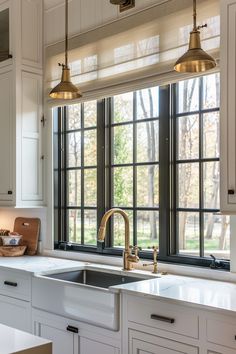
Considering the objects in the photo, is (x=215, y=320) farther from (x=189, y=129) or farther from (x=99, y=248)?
(x=99, y=248)

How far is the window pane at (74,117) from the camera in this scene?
151 inches

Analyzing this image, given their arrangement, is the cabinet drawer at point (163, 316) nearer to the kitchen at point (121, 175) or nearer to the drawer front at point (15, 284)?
the kitchen at point (121, 175)

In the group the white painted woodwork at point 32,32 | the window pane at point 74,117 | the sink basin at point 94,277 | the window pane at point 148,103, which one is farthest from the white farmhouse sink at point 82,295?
the white painted woodwork at point 32,32

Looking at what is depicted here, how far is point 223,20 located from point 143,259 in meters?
1.66

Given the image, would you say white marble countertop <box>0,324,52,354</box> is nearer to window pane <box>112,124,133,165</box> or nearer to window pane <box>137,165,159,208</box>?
window pane <box>137,165,159,208</box>

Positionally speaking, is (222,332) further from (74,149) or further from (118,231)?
(74,149)

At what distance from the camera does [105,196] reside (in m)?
3.57

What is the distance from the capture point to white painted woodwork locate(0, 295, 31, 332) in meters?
3.05

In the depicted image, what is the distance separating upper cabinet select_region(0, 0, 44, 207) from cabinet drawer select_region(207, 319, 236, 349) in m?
2.10

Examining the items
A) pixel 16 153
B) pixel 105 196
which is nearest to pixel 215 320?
pixel 105 196

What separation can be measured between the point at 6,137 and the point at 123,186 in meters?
1.09

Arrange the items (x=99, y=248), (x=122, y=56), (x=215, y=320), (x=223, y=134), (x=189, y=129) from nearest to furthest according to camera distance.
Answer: (x=215, y=320) → (x=223, y=134) → (x=189, y=129) → (x=122, y=56) → (x=99, y=248)

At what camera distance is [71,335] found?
2707 mm

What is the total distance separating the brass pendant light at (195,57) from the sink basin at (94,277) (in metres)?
1.41
